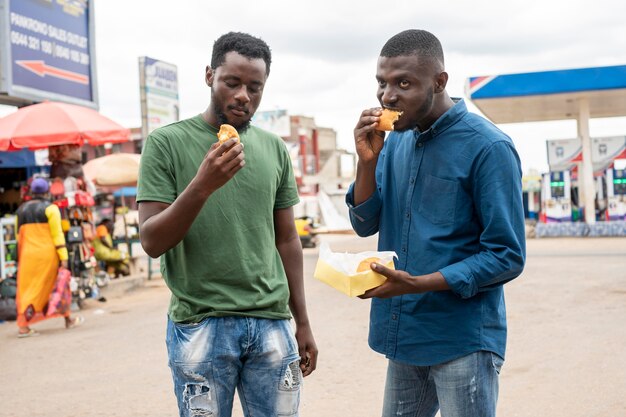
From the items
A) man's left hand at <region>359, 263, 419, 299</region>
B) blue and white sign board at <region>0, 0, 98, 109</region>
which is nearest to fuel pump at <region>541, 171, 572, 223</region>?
blue and white sign board at <region>0, 0, 98, 109</region>

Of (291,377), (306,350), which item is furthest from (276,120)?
(291,377)

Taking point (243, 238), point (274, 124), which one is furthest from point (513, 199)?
point (274, 124)

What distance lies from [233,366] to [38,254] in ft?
25.2

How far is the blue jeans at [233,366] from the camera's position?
266 cm

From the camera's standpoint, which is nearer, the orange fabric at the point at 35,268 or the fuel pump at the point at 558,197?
the orange fabric at the point at 35,268

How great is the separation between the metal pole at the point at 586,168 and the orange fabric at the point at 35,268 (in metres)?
17.3

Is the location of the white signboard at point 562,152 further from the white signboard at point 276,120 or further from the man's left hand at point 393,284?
the white signboard at point 276,120

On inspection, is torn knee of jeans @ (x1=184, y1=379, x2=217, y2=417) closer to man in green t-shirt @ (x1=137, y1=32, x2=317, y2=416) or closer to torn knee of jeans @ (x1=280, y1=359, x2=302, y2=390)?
man in green t-shirt @ (x1=137, y1=32, x2=317, y2=416)

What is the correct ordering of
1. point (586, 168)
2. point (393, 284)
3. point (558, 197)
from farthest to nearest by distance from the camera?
point (558, 197)
point (586, 168)
point (393, 284)

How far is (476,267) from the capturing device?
2.50 meters

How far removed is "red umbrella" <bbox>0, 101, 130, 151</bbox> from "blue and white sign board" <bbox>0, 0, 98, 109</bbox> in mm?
1794

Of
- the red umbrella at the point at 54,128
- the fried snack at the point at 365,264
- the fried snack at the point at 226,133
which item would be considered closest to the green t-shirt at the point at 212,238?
the fried snack at the point at 226,133

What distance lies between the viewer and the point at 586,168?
23.0 metres

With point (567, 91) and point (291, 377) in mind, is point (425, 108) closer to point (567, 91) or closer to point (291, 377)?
point (291, 377)
